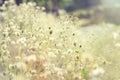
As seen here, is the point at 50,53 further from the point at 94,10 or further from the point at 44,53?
the point at 94,10

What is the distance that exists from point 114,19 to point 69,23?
11635 millimetres

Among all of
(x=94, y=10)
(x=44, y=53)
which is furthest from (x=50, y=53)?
(x=94, y=10)

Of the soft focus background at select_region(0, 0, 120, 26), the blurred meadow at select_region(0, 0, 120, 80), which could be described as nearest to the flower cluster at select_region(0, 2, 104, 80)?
the blurred meadow at select_region(0, 0, 120, 80)

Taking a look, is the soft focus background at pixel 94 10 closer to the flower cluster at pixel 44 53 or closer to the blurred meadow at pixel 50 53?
the blurred meadow at pixel 50 53

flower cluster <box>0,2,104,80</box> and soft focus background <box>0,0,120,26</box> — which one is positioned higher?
flower cluster <box>0,2,104,80</box>

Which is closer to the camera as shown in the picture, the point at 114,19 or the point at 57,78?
the point at 57,78

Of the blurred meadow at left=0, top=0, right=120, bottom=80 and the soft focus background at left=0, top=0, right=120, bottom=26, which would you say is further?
the soft focus background at left=0, top=0, right=120, bottom=26

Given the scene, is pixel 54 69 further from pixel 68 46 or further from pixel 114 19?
pixel 114 19

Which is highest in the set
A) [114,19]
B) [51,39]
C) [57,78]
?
[51,39]

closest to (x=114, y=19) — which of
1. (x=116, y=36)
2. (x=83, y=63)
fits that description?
(x=116, y=36)

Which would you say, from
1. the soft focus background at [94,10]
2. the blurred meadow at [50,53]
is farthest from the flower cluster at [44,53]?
the soft focus background at [94,10]

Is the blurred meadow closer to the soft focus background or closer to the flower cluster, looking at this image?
the flower cluster

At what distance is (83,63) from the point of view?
567 centimetres

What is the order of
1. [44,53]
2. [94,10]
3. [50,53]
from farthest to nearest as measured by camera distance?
[94,10] < [44,53] < [50,53]
